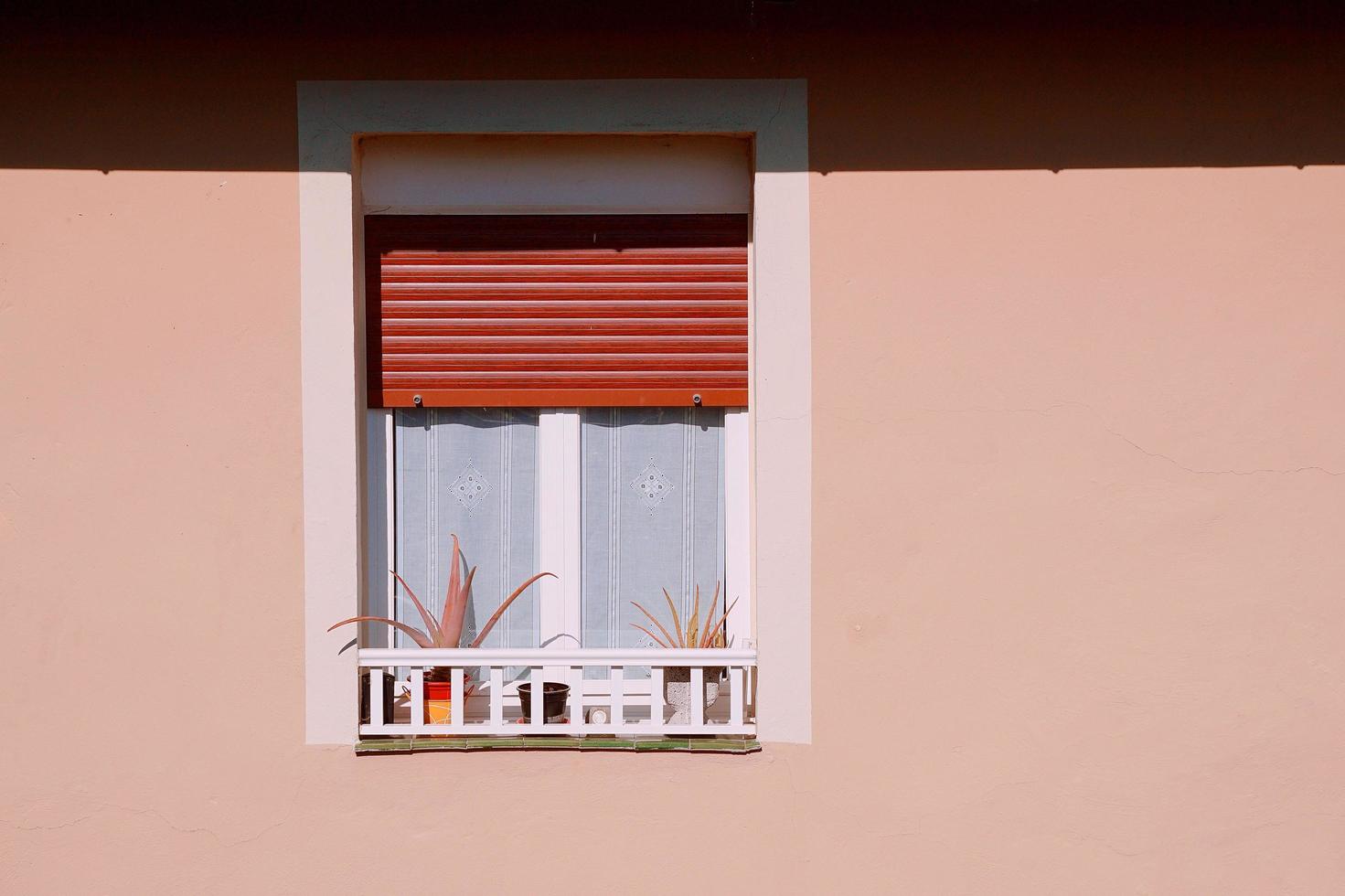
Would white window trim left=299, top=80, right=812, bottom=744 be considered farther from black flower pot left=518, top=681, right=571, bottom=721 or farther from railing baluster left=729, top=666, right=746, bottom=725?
black flower pot left=518, top=681, right=571, bottom=721

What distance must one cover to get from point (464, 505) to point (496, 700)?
28.3 inches

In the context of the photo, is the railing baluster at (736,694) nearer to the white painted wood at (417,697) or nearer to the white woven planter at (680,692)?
the white woven planter at (680,692)

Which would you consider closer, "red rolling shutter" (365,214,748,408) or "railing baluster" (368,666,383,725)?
"railing baluster" (368,666,383,725)

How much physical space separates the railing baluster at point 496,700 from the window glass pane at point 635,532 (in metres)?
0.39

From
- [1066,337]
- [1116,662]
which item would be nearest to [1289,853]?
[1116,662]

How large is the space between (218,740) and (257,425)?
105 centimetres

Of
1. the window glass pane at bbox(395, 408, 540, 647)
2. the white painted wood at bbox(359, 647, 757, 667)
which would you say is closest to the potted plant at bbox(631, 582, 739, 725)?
the white painted wood at bbox(359, 647, 757, 667)

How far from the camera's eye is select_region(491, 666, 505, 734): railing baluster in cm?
324

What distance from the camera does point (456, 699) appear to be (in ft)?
10.7

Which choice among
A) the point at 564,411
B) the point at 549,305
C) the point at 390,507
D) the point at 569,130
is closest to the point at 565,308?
the point at 549,305

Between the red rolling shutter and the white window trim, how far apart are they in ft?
0.71

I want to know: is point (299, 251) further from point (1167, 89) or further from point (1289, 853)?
point (1289, 853)

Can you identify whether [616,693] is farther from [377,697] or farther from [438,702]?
[377,697]

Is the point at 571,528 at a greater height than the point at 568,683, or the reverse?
the point at 571,528
